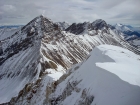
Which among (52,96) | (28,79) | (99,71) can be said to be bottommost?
(28,79)

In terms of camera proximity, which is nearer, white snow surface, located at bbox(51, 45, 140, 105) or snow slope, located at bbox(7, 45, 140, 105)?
white snow surface, located at bbox(51, 45, 140, 105)

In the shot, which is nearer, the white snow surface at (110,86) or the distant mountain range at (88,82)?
the white snow surface at (110,86)

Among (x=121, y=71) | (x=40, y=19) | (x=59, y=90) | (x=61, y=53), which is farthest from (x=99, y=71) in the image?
(x=40, y=19)

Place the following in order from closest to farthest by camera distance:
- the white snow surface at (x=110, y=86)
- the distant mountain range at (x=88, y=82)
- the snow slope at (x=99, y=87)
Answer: the white snow surface at (x=110, y=86) → the snow slope at (x=99, y=87) → the distant mountain range at (x=88, y=82)

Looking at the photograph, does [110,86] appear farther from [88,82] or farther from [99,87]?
[88,82]

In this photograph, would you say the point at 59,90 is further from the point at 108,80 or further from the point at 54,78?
the point at 108,80

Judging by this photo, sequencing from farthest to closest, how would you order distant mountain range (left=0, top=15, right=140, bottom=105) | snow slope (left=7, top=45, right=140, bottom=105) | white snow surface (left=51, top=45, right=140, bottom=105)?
distant mountain range (left=0, top=15, right=140, bottom=105)
snow slope (left=7, top=45, right=140, bottom=105)
white snow surface (left=51, top=45, right=140, bottom=105)

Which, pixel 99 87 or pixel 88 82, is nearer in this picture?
pixel 99 87

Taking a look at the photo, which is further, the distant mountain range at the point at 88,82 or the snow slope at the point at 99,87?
the distant mountain range at the point at 88,82

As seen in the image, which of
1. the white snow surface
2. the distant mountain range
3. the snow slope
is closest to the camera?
the white snow surface

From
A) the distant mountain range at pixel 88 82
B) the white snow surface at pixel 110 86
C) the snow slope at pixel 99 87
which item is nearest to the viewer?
the white snow surface at pixel 110 86

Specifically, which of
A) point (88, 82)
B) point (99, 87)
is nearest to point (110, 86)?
point (99, 87)
